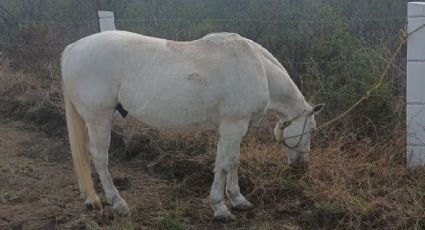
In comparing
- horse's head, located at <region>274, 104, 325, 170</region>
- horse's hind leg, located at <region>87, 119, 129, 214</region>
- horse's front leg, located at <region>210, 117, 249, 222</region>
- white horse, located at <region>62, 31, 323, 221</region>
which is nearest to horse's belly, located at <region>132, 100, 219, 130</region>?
white horse, located at <region>62, 31, 323, 221</region>

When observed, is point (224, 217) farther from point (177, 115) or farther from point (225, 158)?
point (177, 115)

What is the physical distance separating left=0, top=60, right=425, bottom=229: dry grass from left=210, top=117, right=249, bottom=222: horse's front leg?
126 millimetres

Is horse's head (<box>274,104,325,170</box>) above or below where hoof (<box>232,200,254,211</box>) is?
above

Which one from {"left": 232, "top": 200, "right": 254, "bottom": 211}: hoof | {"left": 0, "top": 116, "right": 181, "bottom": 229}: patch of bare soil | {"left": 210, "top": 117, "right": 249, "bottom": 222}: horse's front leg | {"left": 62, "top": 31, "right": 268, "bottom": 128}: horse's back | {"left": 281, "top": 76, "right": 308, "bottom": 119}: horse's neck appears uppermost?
{"left": 62, "top": 31, "right": 268, "bottom": 128}: horse's back

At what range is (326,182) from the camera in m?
3.95

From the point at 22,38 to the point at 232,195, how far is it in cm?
622

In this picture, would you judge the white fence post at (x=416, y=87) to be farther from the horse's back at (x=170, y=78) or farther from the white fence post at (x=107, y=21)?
the white fence post at (x=107, y=21)

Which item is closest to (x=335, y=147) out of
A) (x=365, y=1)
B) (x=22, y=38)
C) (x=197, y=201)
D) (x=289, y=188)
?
(x=289, y=188)

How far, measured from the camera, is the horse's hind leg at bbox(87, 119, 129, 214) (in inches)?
151

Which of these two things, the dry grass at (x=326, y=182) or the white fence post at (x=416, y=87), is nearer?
the dry grass at (x=326, y=182)

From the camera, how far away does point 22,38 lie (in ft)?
28.8

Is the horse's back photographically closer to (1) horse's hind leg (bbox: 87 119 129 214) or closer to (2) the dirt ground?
(1) horse's hind leg (bbox: 87 119 129 214)

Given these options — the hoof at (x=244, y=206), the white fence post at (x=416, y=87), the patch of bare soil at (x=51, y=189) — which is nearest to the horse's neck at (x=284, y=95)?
the hoof at (x=244, y=206)

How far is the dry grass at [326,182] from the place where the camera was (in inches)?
139
